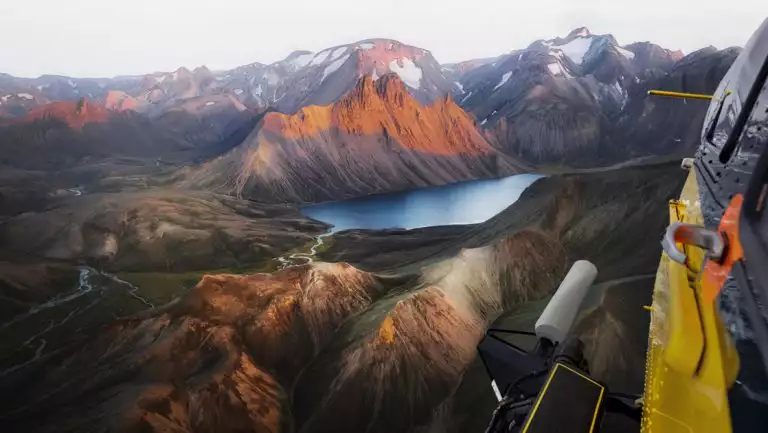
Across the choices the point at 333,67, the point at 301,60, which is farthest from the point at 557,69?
the point at 301,60

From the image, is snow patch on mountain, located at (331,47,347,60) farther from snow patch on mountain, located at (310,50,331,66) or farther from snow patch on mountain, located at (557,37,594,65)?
snow patch on mountain, located at (557,37,594,65)

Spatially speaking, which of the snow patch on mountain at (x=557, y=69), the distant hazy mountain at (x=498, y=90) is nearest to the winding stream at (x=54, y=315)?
the distant hazy mountain at (x=498, y=90)

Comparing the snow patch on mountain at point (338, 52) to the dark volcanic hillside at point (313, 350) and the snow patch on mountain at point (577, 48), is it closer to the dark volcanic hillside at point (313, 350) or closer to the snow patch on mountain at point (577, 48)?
the snow patch on mountain at point (577, 48)

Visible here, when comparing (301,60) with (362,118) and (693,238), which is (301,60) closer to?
(362,118)

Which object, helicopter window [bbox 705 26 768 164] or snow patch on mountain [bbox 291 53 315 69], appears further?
snow patch on mountain [bbox 291 53 315 69]

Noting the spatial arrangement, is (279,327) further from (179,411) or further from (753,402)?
(753,402)

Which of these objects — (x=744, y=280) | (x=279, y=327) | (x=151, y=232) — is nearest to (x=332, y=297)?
(x=279, y=327)

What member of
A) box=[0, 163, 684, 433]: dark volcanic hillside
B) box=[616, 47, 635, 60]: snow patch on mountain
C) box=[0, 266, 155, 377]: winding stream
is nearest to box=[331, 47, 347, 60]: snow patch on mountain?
box=[616, 47, 635, 60]: snow patch on mountain
